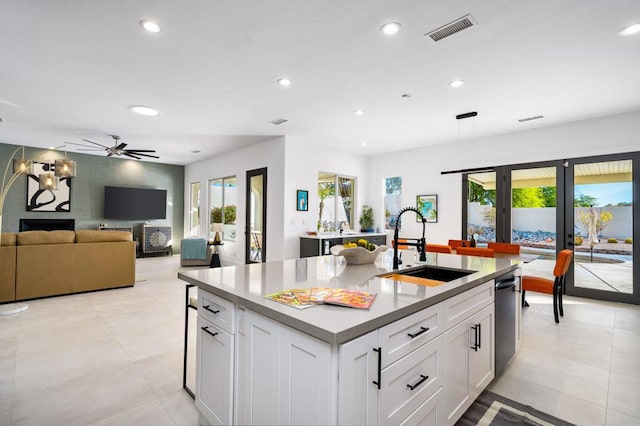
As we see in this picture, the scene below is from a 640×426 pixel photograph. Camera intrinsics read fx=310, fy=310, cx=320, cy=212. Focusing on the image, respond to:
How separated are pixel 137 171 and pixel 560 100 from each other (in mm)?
9577

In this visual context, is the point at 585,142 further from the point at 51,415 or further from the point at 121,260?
the point at 121,260

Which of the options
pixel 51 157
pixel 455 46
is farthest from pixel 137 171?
pixel 455 46

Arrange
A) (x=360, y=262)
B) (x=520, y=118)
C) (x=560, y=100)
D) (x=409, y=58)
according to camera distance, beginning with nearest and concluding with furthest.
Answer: (x=360, y=262)
(x=409, y=58)
(x=560, y=100)
(x=520, y=118)

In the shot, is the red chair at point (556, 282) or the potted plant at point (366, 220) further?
the potted plant at point (366, 220)

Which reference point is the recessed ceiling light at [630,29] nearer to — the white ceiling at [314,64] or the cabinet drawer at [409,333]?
the white ceiling at [314,64]

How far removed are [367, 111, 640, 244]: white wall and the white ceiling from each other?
0.28m

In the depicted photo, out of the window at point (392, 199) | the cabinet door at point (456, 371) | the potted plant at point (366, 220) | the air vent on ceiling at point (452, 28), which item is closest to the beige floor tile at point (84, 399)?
the cabinet door at point (456, 371)

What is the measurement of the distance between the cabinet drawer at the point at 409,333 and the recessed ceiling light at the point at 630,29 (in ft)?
9.45

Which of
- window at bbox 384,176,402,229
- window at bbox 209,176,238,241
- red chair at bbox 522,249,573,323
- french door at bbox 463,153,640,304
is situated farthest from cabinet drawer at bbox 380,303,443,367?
window at bbox 209,176,238,241

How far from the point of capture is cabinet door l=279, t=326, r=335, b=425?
1.04 m

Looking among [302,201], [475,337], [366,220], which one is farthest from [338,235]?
[475,337]

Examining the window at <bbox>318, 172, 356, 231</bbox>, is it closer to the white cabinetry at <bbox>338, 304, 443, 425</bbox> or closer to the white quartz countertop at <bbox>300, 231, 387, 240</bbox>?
the white quartz countertop at <bbox>300, 231, 387, 240</bbox>

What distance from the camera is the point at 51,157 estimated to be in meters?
7.48

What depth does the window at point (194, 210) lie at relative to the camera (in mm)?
9188
